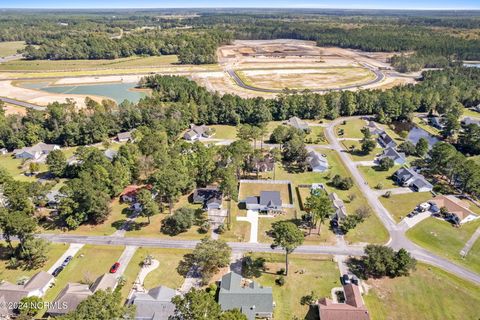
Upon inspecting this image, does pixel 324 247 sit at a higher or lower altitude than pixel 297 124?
lower

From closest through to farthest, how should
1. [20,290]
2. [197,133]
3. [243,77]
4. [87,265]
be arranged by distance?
[20,290]
[87,265]
[197,133]
[243,77]

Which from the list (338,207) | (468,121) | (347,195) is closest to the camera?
(338,207)

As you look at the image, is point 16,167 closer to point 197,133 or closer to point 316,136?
point 197,133

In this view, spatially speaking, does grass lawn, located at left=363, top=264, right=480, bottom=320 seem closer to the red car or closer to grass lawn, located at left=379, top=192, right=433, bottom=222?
grass lawn, located at left=379, top=192, right=433, bottom=222

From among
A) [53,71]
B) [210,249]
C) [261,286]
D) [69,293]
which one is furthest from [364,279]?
[53,71]

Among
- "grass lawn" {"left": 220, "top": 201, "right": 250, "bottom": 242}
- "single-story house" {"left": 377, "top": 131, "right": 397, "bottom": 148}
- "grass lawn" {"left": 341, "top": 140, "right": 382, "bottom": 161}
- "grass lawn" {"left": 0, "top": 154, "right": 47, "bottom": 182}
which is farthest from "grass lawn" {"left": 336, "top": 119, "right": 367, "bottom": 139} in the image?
"grass lawn" {"left": 0, "top": 154, "right": 47, "bottom": 182}

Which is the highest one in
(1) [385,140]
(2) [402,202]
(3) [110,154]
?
(3) [110,154]

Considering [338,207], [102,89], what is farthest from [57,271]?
[102,89]
